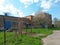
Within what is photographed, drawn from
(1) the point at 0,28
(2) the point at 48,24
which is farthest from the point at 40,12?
(1) the point at 0,28

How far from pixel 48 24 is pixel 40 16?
6.94m

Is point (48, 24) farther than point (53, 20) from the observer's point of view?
No

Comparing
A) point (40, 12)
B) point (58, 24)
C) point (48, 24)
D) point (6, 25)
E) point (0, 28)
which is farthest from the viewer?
point (58, 24)

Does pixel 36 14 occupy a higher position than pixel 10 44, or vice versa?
pixel 36 14

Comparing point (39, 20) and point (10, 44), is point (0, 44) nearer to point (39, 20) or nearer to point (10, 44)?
point (10, 44)

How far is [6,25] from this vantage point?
909 centimetres

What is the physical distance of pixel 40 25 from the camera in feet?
264

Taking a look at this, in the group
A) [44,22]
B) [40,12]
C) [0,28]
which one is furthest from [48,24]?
[0,28]

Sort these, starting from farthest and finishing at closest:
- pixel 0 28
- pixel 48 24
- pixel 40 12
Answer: pixel 48 24
pixel 40 12
pixel 0 28

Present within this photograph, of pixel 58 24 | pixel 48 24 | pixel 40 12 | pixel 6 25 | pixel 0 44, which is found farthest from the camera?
pixel 58 24

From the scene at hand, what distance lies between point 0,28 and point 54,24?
5714 cm

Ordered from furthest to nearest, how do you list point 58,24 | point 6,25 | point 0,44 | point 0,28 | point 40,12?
point 58,24 < point 40,12 < point 0,28 < point 0,44 < point 6,25

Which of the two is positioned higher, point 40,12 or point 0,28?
Answer: point 40,12

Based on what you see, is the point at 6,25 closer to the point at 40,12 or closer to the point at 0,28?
the point at 0,28
